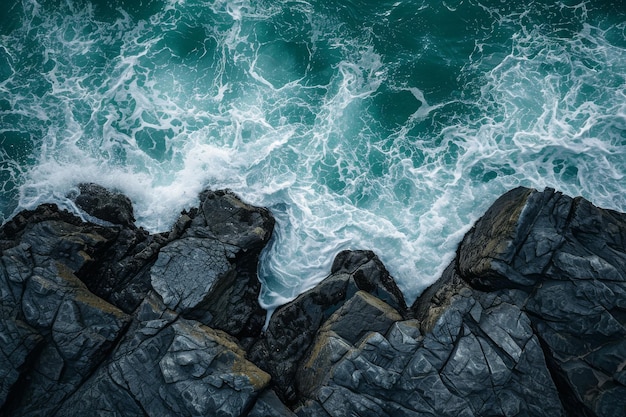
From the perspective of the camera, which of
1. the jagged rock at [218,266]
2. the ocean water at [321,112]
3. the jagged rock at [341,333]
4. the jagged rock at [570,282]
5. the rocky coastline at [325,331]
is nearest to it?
the jagged rock at [570,282]

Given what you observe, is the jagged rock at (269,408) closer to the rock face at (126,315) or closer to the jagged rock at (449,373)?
the rock face at (126,315)

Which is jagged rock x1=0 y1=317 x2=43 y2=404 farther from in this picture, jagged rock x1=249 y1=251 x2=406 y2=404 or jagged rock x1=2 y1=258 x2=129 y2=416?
jagged rock x1=249 y1=251 x2=406 y2=404

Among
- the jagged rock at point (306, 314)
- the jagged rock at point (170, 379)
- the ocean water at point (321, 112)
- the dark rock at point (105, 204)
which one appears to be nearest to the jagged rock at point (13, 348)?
the jagged rock at point (170, 379)

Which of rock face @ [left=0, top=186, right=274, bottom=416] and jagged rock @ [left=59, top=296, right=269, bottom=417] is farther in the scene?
rock face @ [left=0, top=186, right=274, bottom=416]

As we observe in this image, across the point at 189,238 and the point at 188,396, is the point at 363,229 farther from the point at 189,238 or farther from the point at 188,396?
the point at 188,396

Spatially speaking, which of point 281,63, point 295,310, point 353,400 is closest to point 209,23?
point 281,63

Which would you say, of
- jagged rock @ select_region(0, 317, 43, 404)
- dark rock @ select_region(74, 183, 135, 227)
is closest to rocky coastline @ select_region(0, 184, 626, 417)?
jagged rock @ select_region(0, 317, 43, 404)
